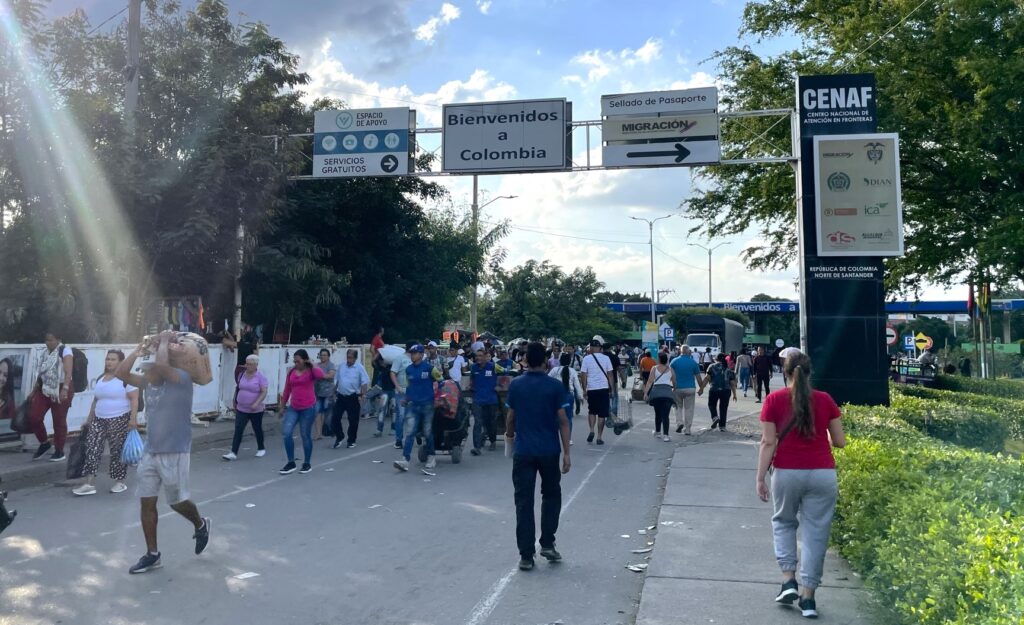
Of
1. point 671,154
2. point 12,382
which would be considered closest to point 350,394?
point 12,382

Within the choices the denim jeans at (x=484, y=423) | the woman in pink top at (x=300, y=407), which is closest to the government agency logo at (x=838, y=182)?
the denim jeans at (x=484, y=423)

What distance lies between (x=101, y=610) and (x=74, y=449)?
5418 millimetres

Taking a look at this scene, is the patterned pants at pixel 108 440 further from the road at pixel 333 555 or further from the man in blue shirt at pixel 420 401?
the man in blue shirt at pixel 420 401

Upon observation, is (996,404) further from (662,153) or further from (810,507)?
(810,507)

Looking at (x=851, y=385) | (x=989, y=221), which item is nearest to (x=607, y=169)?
(x=851, y=385)

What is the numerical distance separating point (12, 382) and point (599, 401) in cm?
923

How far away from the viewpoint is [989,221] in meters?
18.2

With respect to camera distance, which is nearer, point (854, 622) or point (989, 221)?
point (854, 622)

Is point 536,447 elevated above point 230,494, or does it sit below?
above

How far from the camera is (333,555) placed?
690 centimetres

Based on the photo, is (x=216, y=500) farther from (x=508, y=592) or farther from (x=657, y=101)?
(x=657, y=101)

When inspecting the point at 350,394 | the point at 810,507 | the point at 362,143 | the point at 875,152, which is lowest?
the point at 810,507

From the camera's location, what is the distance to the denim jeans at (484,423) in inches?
524

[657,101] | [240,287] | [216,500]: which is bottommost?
[216,500]
